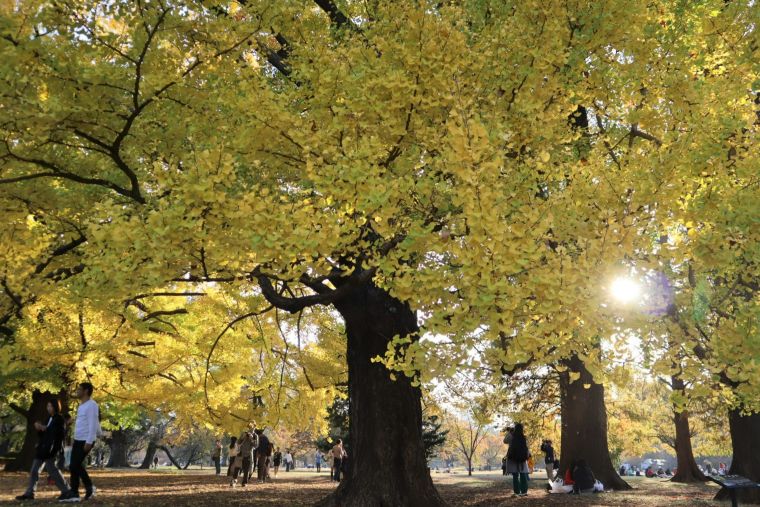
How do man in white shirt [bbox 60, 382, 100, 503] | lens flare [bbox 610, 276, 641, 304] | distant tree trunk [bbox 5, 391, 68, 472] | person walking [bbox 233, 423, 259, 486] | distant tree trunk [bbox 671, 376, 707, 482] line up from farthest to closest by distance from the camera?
distant tree trunk [bbox 671, 376, 707, 482], distant tree trunk [bbox 5, 391, 68, 472], person walking [bbox 233, 423, 259, 486], man in white shirt [bbox 60, 382, 100, 503], lens flare [bbox 610, 276, 641, 304]

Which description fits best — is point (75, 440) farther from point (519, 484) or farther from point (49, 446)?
point (519, 484)

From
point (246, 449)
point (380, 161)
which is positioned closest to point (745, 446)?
point (380, 161)

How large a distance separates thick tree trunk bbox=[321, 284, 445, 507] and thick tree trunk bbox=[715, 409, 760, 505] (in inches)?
283

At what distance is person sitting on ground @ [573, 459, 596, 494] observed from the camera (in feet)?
40.5

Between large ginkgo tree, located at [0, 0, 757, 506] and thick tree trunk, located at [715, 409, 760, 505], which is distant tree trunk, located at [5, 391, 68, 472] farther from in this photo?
thick tree trunk, located at [715, 409, 760, 505]

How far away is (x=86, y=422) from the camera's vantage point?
7777mm

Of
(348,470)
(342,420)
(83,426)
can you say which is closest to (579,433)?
(348,470)

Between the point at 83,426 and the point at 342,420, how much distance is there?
70.0 feet

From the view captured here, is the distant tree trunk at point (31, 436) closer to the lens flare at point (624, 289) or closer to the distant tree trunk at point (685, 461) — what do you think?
the lens flare at point (624, 289)

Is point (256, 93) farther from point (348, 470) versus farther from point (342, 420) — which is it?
point (342, 420)

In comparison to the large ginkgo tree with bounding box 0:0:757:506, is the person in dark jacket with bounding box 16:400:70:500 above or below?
below

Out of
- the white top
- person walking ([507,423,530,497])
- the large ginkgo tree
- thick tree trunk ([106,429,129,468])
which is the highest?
the large ginkgo tree

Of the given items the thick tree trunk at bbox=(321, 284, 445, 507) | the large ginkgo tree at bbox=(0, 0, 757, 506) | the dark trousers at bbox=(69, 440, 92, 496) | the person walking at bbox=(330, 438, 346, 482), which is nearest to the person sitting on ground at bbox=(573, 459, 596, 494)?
the thick tree trunk at bbox=(321, 284, 445, 507)

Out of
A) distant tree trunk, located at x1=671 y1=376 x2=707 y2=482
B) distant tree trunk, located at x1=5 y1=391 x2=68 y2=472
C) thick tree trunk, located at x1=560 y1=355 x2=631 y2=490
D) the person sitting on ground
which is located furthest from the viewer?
distant tree trunk, located at x1=671 y1=376 x2=707 y2=482
